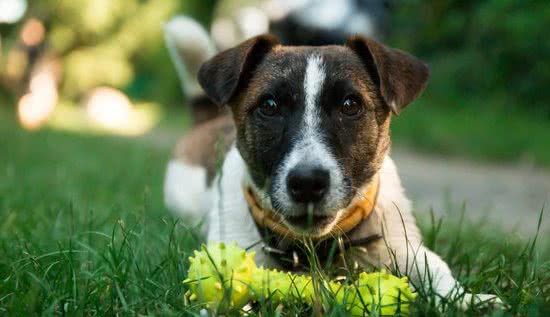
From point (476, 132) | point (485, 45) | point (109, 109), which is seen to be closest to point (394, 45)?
point (485, 45)

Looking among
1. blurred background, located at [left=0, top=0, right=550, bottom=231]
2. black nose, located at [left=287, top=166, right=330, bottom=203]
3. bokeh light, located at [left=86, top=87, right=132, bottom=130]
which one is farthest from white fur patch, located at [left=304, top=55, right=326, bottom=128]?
bokeh light, located at [left=86, top=87, right=132, bottom=130]

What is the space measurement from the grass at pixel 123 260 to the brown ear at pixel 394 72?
2.11 ft

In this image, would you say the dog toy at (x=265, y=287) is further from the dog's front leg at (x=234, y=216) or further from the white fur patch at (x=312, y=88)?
the white fur patch at (x=312, y=88)

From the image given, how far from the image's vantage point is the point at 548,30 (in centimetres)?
1096

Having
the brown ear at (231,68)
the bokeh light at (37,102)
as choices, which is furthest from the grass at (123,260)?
the bokeh light at (37,102)

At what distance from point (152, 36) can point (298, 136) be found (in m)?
15.7

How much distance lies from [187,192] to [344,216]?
2156 mm

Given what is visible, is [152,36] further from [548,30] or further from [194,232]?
A: [194,232]

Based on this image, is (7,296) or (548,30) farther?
(548,30)

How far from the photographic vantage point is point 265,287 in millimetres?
2551

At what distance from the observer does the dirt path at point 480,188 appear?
6.57m

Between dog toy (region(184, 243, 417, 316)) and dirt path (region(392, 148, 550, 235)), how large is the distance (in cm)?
343

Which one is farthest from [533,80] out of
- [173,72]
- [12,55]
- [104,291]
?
[12,55]

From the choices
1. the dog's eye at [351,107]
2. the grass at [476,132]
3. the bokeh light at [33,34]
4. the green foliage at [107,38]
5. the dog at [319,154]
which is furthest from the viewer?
the green foliage at [107,38]
